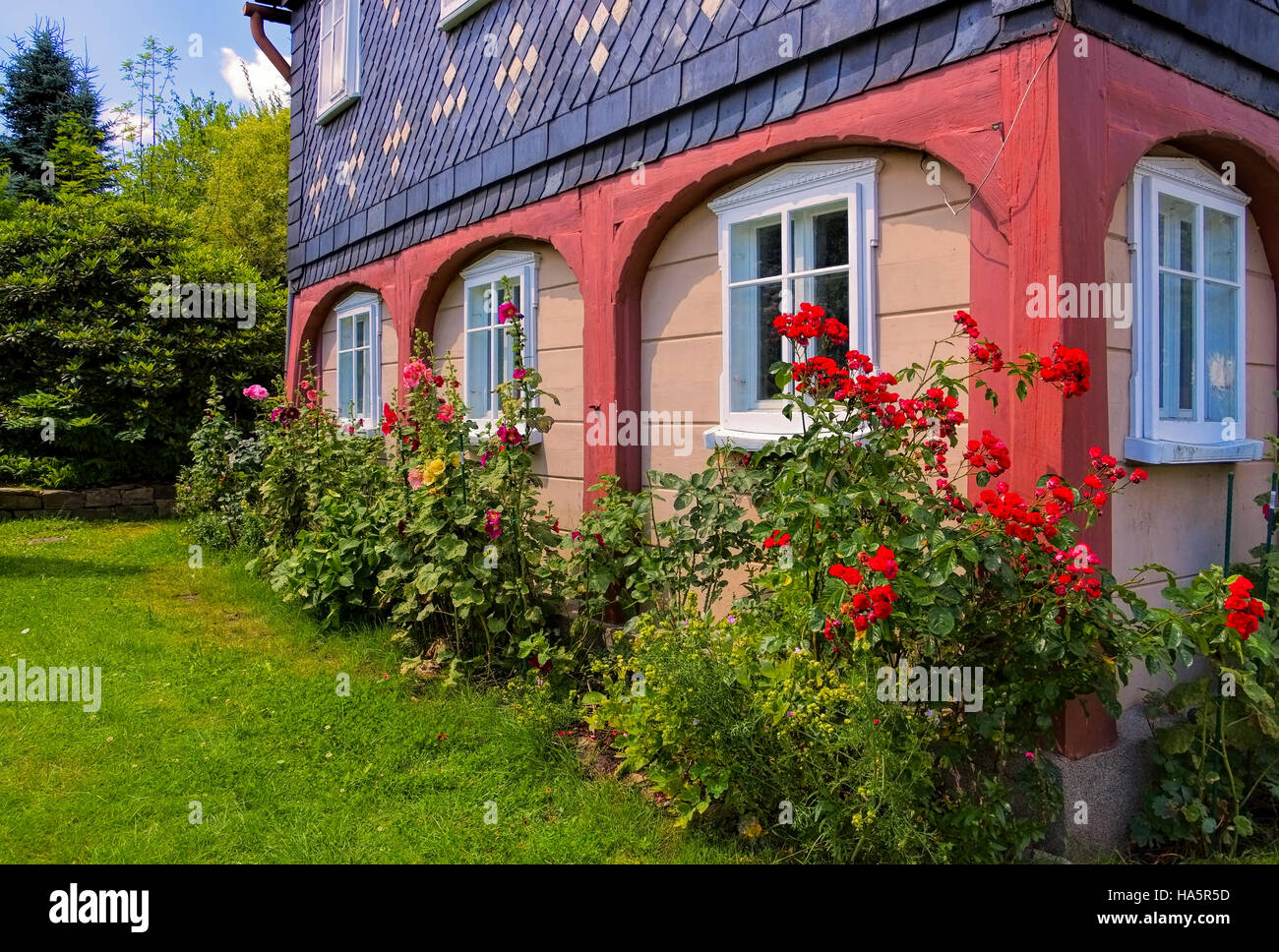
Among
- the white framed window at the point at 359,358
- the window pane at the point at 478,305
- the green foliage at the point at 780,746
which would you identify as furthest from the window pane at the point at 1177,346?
the white framed window at the point at 359,358

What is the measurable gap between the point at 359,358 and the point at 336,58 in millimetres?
2794

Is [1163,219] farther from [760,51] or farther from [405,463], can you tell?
[405,463]

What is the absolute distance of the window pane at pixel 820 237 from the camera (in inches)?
165

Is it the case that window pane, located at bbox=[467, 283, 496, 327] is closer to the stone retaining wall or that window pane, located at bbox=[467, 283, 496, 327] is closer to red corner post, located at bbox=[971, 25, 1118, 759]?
red corner post, located at bbox=[971, 25, 1118, 759]

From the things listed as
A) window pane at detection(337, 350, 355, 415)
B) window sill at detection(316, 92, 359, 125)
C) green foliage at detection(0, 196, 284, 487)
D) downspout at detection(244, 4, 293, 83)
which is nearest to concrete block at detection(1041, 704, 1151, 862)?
window pane at detection(337, 350, 355, 415)

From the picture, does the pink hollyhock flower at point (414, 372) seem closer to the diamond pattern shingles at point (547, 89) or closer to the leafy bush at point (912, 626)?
the diamond pattern shingles at point (547, 89)

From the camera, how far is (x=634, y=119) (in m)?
5.08

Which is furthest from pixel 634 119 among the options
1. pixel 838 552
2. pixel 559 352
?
pixel 838 552

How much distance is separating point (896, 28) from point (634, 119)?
1.63 meters

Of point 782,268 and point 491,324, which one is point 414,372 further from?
point 782,268

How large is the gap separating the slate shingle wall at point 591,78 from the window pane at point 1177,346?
2.90 feet

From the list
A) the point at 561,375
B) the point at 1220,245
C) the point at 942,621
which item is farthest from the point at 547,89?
the point at 942,621
